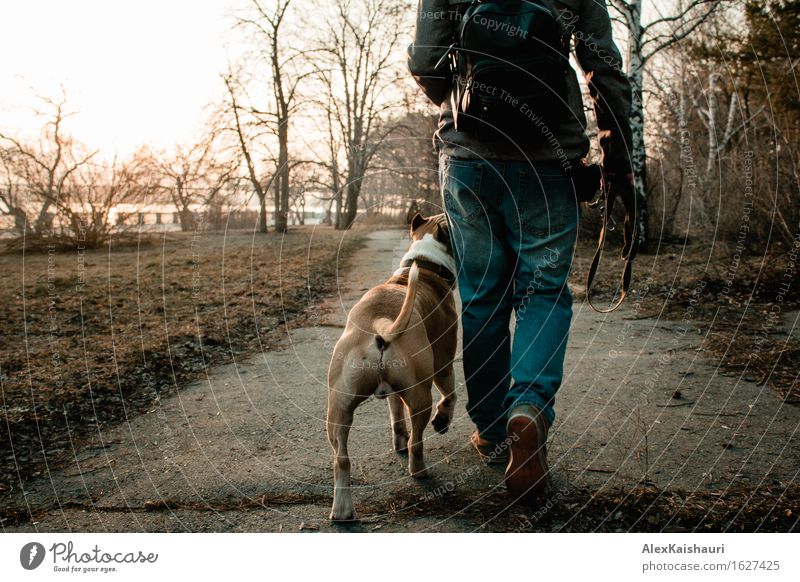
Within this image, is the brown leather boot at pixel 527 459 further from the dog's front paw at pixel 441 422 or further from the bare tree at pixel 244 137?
the bare tree at pixel 244 137

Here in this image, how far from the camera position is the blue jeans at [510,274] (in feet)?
9.49

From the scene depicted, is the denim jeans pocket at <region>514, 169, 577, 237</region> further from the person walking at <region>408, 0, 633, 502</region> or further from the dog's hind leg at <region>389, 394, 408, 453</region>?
the dog's hind leg at <region>389, 394, 408, 453</region>

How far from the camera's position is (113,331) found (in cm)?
598

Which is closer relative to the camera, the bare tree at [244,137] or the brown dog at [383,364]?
the brown dog at [383,364]

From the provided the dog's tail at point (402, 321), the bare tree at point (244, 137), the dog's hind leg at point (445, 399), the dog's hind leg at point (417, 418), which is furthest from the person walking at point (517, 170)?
the bare tree at point (244, 137)

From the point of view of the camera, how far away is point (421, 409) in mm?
2850

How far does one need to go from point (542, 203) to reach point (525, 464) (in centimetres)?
124

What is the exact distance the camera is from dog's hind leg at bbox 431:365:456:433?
11.4 feet

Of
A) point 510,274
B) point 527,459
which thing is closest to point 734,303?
point 510,274

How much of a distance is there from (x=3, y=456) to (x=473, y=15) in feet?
11.0

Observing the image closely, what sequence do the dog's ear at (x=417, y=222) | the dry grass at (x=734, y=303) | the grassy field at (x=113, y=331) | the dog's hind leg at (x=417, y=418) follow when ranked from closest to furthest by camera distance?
1. the dog's hind leg at (x=417, y=418)
2. the grassy field at (x=113, y=331)
3. the dog's ear at (x=417, y=222)
4. the dry grass at (x=734, y=303)
